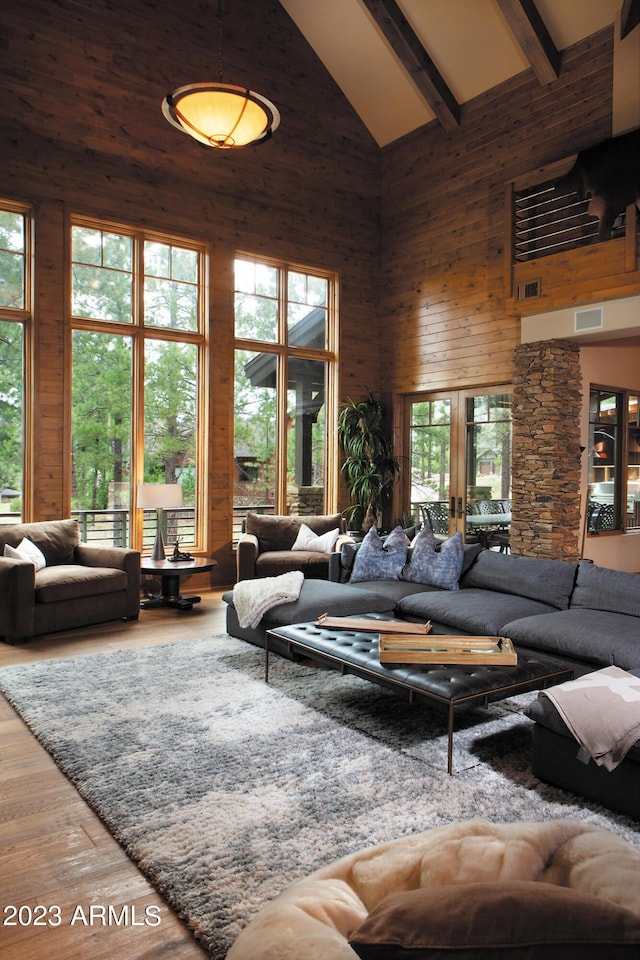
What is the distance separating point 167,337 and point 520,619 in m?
4.81

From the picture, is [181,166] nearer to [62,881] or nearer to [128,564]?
[128,564]

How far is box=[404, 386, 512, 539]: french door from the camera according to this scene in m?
7.62

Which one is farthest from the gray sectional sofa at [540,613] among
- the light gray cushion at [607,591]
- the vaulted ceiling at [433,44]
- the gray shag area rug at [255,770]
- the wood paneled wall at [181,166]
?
the vaulted ceiling at [433,44]

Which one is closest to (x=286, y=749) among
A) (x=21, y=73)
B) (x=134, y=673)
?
(x=134, y=673)

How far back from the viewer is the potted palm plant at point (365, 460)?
843 centimetres

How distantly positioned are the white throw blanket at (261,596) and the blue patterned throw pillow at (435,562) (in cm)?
97

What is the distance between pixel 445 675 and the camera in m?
3.10

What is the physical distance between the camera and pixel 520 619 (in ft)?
13.7

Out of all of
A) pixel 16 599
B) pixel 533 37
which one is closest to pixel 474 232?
pixel 533 37

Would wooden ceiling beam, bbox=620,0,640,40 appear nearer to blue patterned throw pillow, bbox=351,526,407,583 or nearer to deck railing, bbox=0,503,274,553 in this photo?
blue patterned throw pillow, bbox=351,526,407,583

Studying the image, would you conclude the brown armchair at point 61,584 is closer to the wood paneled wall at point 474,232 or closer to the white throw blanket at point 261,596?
the white throw blanket at point 261,596

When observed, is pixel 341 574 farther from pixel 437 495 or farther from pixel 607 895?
pixel 607 895

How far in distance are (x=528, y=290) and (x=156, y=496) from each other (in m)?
4.13

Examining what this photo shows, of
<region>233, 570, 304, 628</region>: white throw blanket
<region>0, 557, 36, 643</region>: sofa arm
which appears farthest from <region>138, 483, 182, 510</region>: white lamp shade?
<region>233, 570, 304, 628</region>: white throw blanket
